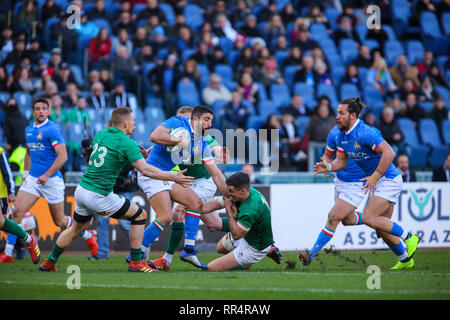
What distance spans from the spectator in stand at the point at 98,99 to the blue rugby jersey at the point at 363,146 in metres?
7.91

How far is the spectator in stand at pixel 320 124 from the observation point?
17.1 m

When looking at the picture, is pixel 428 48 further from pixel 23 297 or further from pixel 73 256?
pixel 23 297

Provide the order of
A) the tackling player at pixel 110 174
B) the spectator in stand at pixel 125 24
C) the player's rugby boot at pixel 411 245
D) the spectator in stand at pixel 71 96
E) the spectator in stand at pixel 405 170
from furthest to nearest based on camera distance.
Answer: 1. the spectator in stand at pixel 125 24
2. the spectator in stand at pixel 71 96
3. the spectator in stand at pixel 405 170
4. the player's rugby boot at pixel 411 245
5. the tackling player at pixel 110 174

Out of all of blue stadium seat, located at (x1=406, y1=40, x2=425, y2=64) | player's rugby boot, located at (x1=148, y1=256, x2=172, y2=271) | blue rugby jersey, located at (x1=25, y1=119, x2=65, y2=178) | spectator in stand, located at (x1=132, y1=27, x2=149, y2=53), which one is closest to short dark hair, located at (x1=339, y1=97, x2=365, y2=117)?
player's rugby boot, located at (x1=148, y1=256, x2=172, y2=271)

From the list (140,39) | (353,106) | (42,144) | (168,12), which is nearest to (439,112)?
(168,12)

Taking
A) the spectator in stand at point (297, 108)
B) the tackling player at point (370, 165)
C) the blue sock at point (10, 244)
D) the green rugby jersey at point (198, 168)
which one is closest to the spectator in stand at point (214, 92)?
the spectator in stand at point (297, 108)

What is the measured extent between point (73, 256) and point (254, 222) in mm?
5262

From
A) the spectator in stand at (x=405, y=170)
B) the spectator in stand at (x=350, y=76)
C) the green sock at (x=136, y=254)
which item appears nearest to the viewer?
the green sock at (x=136, y=254)

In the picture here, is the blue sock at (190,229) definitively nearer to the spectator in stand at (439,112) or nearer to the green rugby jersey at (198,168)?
the green rugby jersey at (198,168)

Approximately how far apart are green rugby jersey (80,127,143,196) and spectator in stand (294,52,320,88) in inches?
479

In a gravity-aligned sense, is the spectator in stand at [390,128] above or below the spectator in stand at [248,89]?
below

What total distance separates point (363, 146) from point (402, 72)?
12.3 m

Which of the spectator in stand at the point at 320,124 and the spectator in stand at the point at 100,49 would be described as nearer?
the spectator in stand at the point at 320,124

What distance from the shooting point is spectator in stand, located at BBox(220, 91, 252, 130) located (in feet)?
58.2
